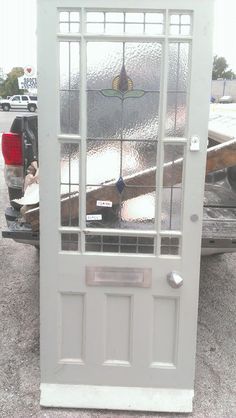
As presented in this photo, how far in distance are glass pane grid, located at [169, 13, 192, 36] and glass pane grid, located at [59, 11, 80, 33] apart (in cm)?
49

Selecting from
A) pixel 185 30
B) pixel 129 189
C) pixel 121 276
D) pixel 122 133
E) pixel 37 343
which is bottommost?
pixel 37 343

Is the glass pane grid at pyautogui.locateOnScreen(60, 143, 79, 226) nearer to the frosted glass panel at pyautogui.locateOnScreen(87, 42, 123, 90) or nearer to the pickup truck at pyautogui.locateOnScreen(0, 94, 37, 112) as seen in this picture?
the frosted glass panel at pyautogui.locateOnScreen(87, 42, 123, 90)

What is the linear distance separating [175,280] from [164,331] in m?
0.37

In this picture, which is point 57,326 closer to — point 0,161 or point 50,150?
point 50,150

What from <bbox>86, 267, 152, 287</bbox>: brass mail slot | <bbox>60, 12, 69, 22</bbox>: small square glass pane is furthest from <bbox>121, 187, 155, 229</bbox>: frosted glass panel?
<bbox>60, 12, 69, 22</bbox>: small square glass pane

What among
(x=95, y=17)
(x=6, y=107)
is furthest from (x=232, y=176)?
(x=6, y=107)

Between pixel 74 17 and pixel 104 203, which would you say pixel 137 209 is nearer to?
pixel 104 203

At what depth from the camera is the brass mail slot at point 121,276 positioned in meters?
2.81

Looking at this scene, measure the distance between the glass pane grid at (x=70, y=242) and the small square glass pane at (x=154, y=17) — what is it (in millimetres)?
1237

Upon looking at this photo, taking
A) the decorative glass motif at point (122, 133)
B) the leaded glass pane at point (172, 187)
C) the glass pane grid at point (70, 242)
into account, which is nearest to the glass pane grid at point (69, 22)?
the decorative glass motif at point (122, 133)

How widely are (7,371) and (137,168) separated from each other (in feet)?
5.63

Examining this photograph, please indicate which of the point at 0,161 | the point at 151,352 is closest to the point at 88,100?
the point at 151,352

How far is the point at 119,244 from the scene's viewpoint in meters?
2.83

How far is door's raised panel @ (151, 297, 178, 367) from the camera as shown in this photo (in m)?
2.87
